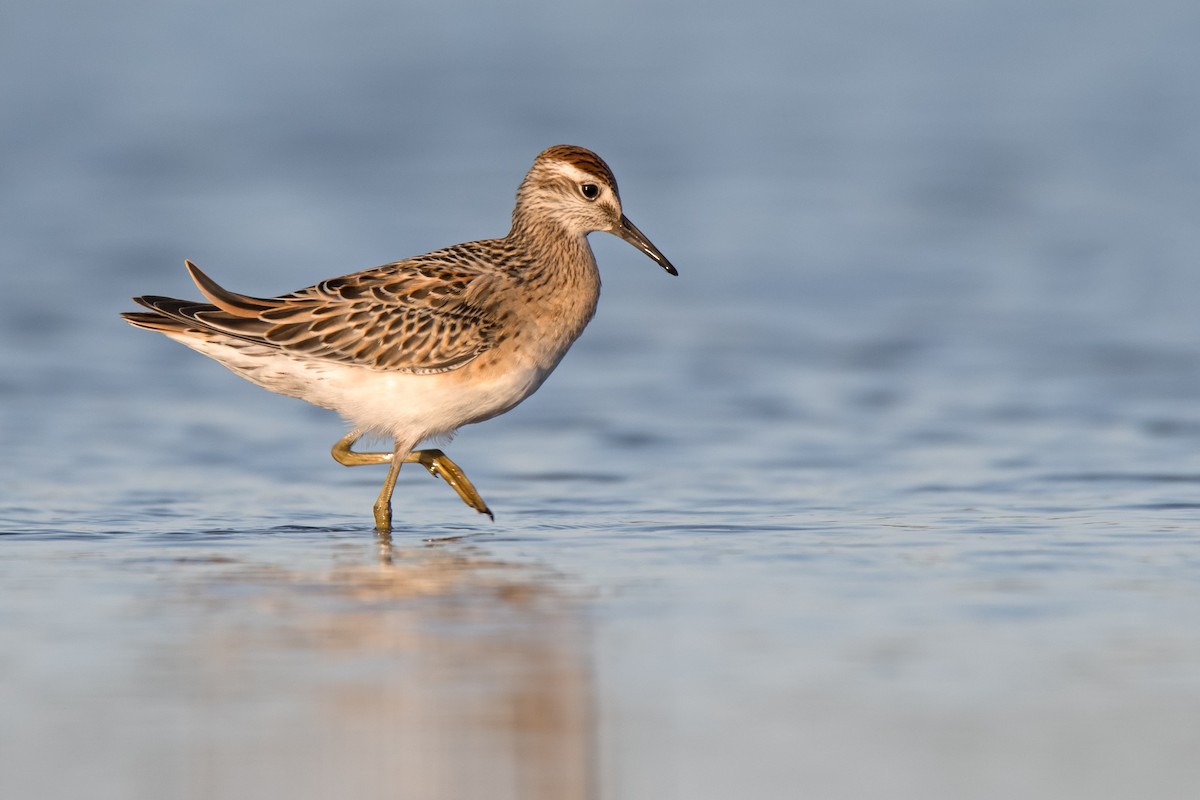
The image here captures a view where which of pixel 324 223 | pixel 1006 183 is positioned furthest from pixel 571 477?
pixel 1006 183

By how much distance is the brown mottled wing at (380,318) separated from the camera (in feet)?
30.4

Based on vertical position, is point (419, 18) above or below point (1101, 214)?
above

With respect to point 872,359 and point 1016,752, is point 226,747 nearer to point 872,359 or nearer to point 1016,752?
point 1016,752

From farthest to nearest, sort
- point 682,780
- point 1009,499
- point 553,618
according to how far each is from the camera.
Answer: point 1009,499 → point 553,618 → point 682,780

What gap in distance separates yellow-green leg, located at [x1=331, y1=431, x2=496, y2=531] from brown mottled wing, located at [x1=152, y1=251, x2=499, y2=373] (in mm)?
534

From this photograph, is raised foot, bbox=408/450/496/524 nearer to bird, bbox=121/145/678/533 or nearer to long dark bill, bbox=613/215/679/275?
bird, bbox=121/145/678/533

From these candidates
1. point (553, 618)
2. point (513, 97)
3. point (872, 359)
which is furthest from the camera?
point (513, 97)

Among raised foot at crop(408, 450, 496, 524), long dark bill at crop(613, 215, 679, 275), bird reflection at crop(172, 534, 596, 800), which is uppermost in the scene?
long dark bill at crop(613, 215, 679, 275)

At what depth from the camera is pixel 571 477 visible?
1072cm

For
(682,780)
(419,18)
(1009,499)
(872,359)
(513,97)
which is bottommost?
(682,780)

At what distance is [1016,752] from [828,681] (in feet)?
2.72

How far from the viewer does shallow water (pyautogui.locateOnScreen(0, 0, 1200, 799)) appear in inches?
216

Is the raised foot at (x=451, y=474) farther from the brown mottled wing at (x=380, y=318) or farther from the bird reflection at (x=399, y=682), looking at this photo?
the bird reflection at (x=399, y=682)

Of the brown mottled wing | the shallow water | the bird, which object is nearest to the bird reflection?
the shallow water
